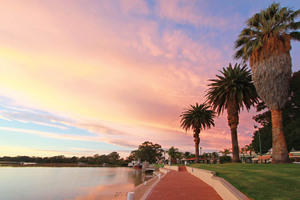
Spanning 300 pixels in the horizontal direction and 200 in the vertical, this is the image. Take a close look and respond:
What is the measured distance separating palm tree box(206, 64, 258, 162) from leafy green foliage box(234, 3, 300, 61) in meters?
5.58

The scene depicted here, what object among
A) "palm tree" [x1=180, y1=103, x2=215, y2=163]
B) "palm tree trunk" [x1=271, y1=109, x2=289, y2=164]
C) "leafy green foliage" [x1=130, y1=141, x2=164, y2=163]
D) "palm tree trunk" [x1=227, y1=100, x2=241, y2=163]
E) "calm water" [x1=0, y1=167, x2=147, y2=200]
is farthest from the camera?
"leafy green foliage" [x1=130, y1=141, x2=164, y2=163]

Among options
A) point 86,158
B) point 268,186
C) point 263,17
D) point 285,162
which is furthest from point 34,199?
point 86,158

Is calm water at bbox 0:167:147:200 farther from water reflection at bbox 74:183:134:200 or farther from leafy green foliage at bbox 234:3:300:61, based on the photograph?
leafy green foliage at bbox 234:3:300:61

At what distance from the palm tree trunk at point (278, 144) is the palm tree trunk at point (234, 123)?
7032mm

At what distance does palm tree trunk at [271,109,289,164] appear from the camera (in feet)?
75.5

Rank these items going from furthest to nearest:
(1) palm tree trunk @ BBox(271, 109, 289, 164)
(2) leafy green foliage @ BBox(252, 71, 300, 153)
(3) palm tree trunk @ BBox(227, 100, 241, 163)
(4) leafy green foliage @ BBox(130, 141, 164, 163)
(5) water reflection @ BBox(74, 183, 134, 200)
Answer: (4) leafy green foliage @ BBox(130, 141, 164, 163) < (2) leafy green foliage @ BBox(252, 71, 300, 153) < (3) palm tree trunk @ BBox(227, 100, 241, 163) < (5) water reflection @ BBox(74, 183, 134, 200) < (1) palm tree trunk @ BBox(271, 109, 289, 164)

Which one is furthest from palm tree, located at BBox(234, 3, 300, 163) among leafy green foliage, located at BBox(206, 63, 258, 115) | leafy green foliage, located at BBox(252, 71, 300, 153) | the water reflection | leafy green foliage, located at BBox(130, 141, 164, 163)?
leafy green foliage, located at BBox(130, 141, 164, 163)

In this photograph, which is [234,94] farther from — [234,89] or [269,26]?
[269,26]

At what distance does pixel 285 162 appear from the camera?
22.6 m

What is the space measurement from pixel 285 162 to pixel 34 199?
101 feet

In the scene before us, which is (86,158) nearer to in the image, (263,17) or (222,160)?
(222,160)

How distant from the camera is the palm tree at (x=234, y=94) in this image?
3120 cm

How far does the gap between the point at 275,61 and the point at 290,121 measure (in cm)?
2320

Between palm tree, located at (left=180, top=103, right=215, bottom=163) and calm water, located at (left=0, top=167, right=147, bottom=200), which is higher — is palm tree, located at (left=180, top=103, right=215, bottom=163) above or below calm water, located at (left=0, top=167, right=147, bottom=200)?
above
